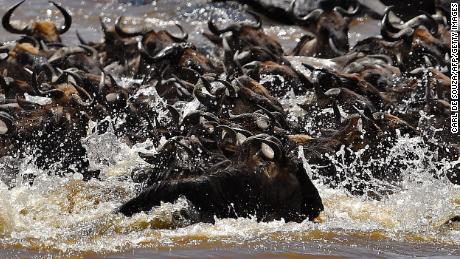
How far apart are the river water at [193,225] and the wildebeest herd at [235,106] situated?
6.8 inches

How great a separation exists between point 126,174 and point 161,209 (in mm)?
1599

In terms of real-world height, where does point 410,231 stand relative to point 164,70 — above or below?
above

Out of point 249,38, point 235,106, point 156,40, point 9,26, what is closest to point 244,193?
point 235,106

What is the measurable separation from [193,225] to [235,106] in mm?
2980

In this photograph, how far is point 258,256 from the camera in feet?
27.2

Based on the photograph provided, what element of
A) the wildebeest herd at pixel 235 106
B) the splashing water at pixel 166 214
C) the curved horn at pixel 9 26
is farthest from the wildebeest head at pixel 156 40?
the splashing water at pixel 166 214

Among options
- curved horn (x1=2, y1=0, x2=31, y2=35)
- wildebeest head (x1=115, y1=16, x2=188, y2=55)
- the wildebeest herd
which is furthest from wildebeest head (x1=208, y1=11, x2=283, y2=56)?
curved horn (x1=2, y1=0, x2=31, y2=35)

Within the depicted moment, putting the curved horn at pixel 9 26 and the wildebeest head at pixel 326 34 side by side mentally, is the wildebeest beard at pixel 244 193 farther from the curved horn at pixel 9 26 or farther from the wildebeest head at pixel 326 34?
the wildebeest head at pixel 326 34

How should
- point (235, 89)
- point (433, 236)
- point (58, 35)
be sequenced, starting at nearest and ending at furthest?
1. point (433, 236)
2. point (235, 89)
3. point (58, 35)

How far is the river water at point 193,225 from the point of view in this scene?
856 cm

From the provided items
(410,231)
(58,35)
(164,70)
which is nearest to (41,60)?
(164,70)

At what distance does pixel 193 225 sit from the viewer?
31.0ft

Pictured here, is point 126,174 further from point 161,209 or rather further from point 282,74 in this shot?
point 282,74

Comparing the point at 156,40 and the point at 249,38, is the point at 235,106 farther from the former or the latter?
the point at 249,38
